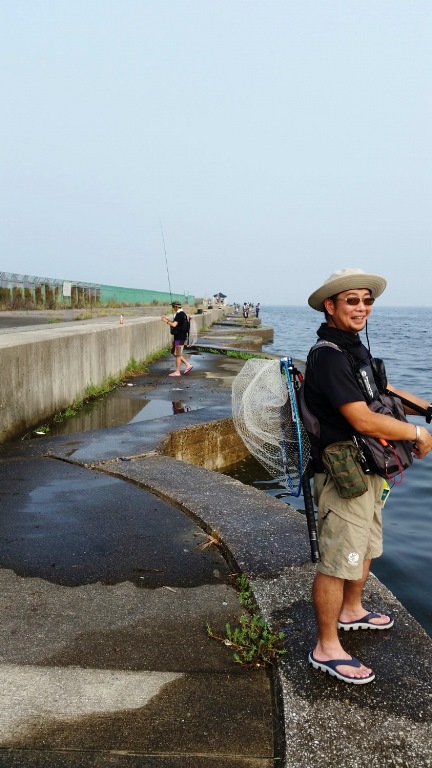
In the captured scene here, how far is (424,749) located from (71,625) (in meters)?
1.65

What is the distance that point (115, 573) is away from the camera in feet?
11.7

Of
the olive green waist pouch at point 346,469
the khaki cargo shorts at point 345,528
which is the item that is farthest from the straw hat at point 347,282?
the khaki cargo shorts at point 345,528

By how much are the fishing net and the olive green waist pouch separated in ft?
0.83

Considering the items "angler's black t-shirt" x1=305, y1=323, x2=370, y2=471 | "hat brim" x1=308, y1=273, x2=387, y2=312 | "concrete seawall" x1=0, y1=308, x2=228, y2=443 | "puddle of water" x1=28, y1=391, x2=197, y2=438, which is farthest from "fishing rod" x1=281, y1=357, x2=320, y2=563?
"puddle of water" x1=28, y1=391, x2=197, y2=438

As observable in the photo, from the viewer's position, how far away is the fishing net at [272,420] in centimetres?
296

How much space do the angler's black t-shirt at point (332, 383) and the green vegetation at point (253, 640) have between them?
2.69 feet

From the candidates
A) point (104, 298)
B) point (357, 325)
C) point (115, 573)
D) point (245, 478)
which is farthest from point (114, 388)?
point (104, 298)

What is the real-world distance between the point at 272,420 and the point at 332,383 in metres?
0.60

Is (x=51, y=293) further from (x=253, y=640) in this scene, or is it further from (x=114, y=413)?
(x=253, y=640)

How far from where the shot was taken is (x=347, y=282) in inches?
105

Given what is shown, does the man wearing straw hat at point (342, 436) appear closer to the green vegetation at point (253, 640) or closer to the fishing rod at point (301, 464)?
the fishing rod at point (301, 464)

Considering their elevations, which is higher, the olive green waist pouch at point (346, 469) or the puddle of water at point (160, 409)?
the olive green waist pouch at point (346, 469)

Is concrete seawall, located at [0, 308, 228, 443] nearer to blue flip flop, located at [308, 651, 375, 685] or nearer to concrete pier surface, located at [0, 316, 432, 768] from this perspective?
concrete pier surface, located at [0, 316, 432, 768]

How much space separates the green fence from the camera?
29.5 m
